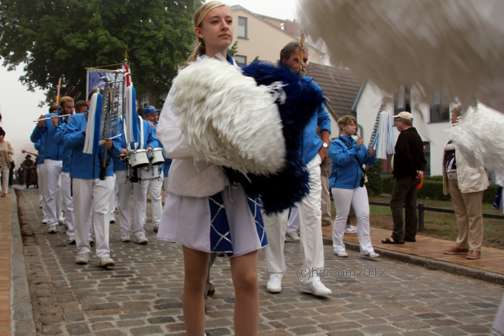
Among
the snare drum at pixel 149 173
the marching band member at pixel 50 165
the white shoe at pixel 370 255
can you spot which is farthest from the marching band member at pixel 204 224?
the marching band member at pixel 50 165

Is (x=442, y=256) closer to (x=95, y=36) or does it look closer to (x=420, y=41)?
(x=420, y=41)

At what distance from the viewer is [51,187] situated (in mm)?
9641

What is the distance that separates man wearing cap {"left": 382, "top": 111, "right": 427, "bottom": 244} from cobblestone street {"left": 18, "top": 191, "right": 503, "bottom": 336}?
1487mm

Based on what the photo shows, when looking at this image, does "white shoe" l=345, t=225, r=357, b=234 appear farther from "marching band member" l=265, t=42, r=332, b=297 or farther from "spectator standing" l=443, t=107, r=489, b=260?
"marching band member" l=265, t=42, r=332, b=297

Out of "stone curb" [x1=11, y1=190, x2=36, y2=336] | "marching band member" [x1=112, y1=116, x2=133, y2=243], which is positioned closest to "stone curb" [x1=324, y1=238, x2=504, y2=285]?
"marching band member" [x1=112, y1=116, x2=133, y2=243]

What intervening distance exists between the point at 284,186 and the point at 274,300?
93.3 inches

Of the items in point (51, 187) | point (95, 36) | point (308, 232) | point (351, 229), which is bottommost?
point (351, 229)

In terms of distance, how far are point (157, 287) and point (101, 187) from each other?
164cm

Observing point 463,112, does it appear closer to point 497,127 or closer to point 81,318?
point 497,127

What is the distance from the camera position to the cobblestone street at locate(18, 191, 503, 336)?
3877mm

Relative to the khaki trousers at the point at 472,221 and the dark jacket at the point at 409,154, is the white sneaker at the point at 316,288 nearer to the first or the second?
the khaki trousers at the point at 472,221

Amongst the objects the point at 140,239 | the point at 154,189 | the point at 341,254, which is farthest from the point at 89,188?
the point at 341,254

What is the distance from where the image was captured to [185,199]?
8.79ft

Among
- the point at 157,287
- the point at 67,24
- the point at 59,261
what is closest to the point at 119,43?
the point at 67,24
